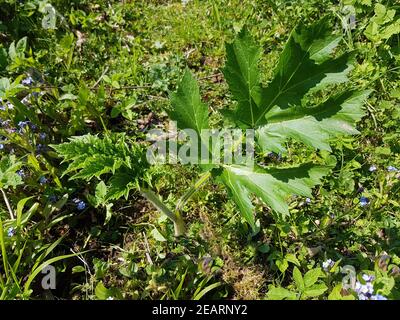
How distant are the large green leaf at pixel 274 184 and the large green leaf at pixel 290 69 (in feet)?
0.96

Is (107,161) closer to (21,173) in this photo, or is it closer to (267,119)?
(267,119)

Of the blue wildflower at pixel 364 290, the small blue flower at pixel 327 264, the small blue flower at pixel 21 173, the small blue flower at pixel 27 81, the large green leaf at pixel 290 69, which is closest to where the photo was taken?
the large green leaf at pixel 290 69

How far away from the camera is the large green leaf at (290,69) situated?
178 cm

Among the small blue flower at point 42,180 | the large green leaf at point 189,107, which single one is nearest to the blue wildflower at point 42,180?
the small blue flower at point 42,180

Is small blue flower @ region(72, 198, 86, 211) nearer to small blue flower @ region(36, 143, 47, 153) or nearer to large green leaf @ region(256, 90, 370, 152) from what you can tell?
small blue flower @ region(36, 143, 47, 153)

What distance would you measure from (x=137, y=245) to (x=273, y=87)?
140 centimetres

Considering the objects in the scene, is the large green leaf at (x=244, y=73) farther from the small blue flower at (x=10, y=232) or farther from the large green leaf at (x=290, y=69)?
the small blue flower at (x=10, y=232)

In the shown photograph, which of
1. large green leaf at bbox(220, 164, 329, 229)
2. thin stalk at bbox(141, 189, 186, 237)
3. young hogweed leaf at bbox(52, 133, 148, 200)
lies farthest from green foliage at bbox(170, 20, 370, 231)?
thin stalk at bbox(141, 189, 186, 237)

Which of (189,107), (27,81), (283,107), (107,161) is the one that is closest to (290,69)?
(283,107)

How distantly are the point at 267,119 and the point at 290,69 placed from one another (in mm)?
259

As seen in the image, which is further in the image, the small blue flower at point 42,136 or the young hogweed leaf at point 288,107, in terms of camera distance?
the small blue flower at point 42,136

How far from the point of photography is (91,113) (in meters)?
3.03

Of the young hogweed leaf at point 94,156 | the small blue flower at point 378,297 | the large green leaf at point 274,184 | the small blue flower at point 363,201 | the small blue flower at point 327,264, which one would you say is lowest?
the small blue flower at point 327,264
